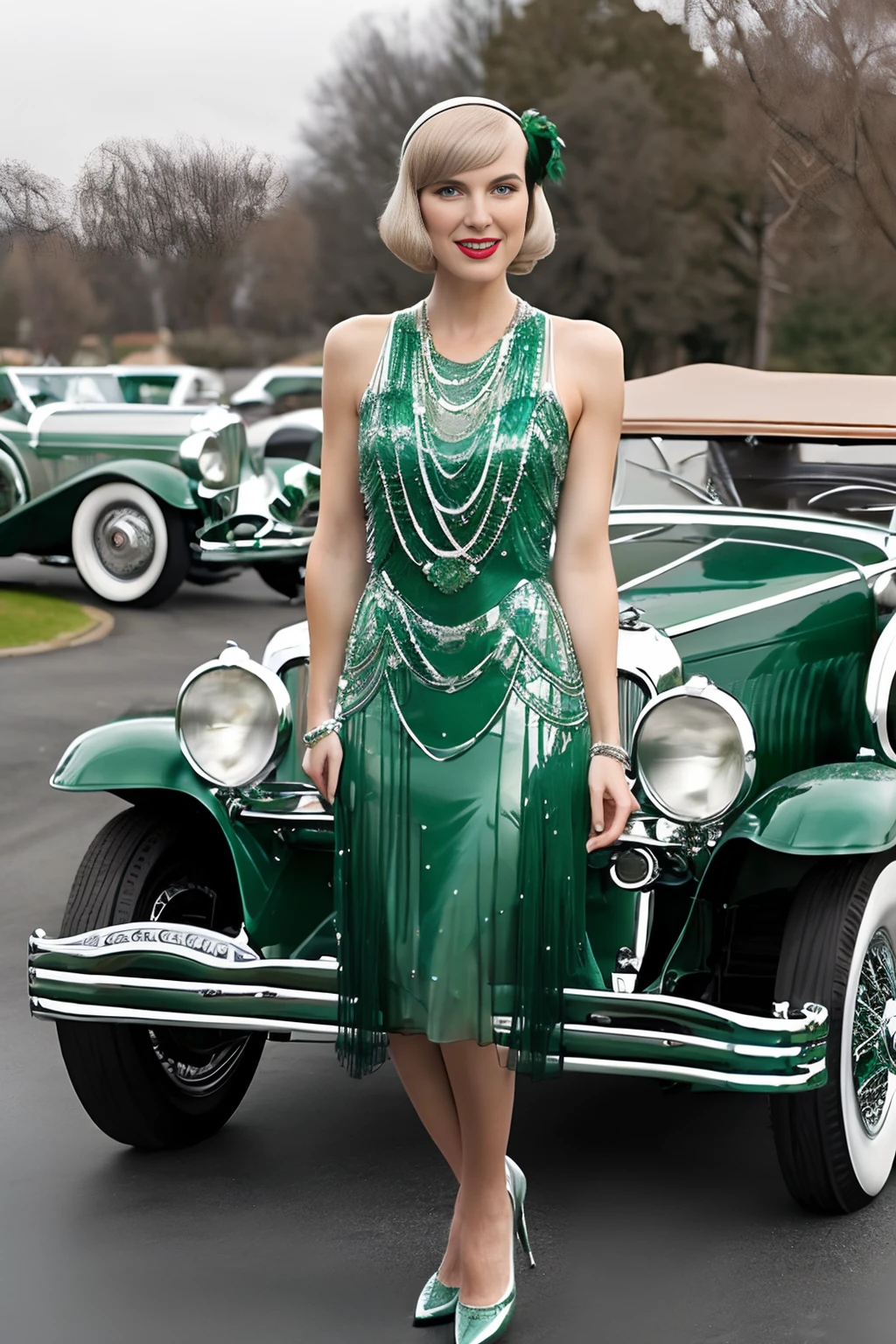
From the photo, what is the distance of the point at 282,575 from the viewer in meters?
13.0

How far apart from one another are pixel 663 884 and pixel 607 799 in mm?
798

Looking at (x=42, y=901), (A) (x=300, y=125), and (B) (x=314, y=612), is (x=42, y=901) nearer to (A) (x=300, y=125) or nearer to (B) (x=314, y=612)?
(B) (x=314, y=612)

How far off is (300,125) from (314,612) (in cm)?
5024

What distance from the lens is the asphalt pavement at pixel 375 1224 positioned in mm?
2998

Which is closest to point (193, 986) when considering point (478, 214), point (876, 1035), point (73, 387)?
point (876, 1035)

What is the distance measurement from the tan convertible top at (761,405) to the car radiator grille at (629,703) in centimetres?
163

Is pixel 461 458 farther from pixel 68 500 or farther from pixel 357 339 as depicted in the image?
pixel 68 500

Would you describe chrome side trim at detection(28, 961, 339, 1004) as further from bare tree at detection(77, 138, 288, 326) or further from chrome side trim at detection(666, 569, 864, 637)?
bare tree at detection(77, 138, 288, 326)

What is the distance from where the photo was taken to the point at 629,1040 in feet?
9.84

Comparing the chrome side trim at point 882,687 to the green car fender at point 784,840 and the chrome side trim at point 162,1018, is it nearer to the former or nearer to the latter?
the green car fender at point 784,840

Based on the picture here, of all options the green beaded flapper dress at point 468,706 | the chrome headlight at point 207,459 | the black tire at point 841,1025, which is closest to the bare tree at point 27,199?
the green beaded flapper dress at point 468,706

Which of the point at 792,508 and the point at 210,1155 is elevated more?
the point at 792,508

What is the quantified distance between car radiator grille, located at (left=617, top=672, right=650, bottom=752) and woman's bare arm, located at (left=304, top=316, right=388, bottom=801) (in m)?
1.03

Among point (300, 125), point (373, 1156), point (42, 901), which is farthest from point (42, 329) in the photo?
point (373, 1156)
